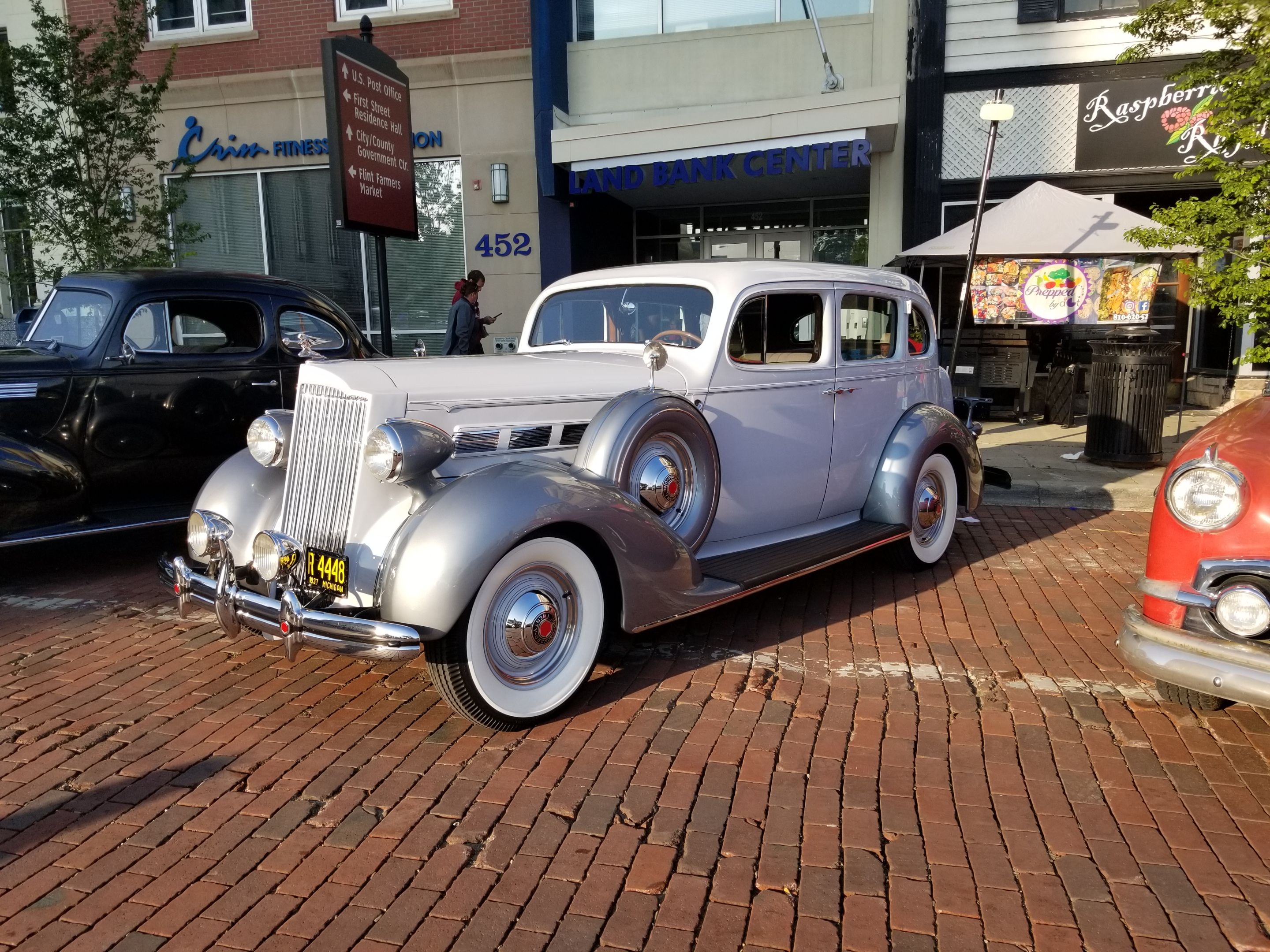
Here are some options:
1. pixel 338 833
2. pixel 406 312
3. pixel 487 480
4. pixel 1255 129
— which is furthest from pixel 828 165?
pixel 338 833

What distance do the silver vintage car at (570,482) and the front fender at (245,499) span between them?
0.01 metres

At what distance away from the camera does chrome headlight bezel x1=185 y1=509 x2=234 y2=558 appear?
344cm

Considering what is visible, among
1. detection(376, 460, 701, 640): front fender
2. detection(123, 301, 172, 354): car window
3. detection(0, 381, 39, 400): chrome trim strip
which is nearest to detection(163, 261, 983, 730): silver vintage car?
detection(376, 460, 701, 640): front fender

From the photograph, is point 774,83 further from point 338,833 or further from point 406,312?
point 338,833

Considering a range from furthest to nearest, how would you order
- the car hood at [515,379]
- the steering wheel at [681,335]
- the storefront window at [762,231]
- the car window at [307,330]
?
the storefront window at [762,231] → the car window at [307,330] → the steering wheel at [681,335] → the car hood at [515,379]

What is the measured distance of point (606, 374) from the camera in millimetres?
3963

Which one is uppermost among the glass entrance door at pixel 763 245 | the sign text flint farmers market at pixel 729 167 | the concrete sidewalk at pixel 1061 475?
the sign text flint farmers market at pixel 729 167

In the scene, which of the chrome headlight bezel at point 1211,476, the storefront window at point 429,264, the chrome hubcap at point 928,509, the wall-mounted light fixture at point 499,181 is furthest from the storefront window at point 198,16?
the chrome headlight bezel at point 1211,476

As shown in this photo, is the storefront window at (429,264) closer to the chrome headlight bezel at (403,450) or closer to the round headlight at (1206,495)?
the chrome headlight bezel at (403,450)

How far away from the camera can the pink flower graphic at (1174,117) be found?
33.0ft

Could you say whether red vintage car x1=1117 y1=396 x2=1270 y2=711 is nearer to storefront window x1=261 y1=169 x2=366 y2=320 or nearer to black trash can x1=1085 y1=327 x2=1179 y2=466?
black trash can x1=1085 y1=327 x2=1179 y2=466

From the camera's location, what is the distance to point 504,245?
40.7 ft

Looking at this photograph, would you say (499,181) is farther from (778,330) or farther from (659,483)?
(659,483)

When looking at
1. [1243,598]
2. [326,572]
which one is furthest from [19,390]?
[1243,598]
